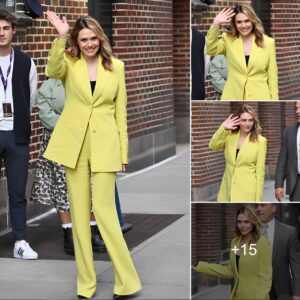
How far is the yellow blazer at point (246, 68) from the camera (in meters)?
4.98

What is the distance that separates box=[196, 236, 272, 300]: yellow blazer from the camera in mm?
4973

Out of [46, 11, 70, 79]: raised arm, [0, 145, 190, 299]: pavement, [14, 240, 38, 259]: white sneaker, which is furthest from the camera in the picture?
[14, 240, 38, 259]: white sneaker

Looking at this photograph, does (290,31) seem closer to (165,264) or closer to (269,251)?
(269,251)

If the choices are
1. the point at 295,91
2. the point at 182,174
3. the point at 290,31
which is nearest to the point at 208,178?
the point at 295,91

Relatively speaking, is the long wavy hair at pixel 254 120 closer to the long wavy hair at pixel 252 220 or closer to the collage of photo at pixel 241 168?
the collage of photo at pixel 241 168

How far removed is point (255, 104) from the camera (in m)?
4.89

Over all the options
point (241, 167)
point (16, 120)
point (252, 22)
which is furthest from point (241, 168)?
point (16, 120)

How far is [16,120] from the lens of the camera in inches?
329

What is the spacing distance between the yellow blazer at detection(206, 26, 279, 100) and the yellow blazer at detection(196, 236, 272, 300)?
27.0 inches

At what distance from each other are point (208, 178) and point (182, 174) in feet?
30.2

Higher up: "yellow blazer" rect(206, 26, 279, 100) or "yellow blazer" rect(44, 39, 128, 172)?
"yellow blazer" rect(206, 26, 279, 100)

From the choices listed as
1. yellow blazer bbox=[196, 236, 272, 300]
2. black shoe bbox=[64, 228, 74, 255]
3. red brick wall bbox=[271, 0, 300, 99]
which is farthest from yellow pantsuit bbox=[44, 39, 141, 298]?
yellow blazer bbox=[196, 236, 272, 300]

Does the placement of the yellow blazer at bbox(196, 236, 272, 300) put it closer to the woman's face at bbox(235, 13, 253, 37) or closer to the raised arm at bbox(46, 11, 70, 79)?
the woman's face at bbox(235, 13, 253, 37)

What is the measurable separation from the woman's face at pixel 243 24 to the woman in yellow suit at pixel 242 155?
1.39ft
